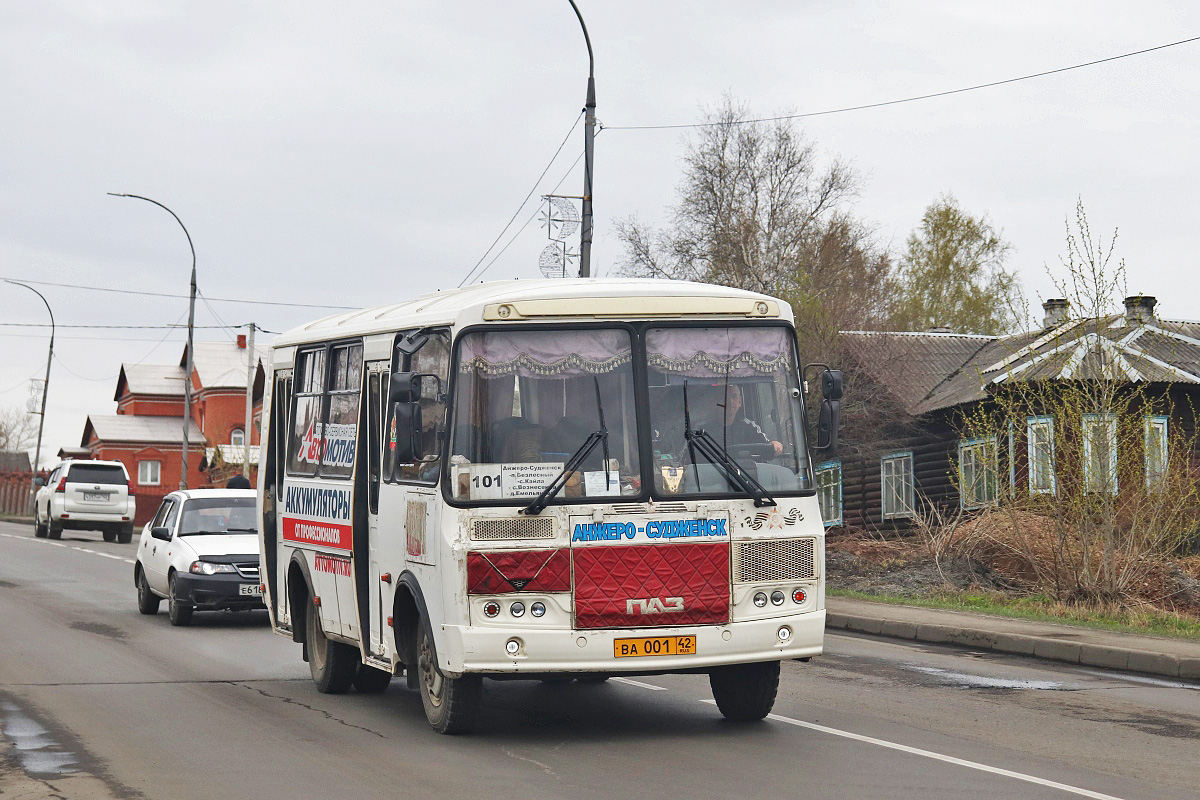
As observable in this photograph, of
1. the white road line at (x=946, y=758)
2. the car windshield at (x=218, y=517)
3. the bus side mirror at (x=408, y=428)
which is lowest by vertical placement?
the white road line at (x=946, y=758)

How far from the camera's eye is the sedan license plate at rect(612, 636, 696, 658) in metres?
8.97

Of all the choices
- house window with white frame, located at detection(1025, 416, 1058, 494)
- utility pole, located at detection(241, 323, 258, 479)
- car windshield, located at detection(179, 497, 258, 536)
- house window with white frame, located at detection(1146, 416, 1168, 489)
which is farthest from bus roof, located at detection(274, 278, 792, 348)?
utility pole, located at detection(241, 323, 258, 479)

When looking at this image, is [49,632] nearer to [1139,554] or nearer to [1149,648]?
[1149,648]

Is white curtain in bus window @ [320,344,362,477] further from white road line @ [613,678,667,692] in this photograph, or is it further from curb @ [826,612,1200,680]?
curb @ [826,612,1200,680]

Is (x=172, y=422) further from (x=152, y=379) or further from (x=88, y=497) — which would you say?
(x=88, y=497)

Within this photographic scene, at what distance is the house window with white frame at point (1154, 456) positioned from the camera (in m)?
19.3

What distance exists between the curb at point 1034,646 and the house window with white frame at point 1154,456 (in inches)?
160

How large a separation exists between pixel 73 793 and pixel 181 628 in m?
10.3

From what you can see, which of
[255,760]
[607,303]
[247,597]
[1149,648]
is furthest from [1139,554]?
[255,760]

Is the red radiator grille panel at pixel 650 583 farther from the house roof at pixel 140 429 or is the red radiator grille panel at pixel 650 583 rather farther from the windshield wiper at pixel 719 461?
the house roof at pixel 140 429

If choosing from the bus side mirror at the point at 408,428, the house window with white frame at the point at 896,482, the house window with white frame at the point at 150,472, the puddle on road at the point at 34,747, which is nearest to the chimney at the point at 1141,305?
the house window with white frame at the point at 896,482

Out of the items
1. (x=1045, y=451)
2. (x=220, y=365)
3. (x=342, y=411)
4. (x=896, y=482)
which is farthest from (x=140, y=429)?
(x=342, y=411)

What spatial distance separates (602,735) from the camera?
9.60m

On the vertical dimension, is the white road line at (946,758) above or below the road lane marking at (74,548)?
below
